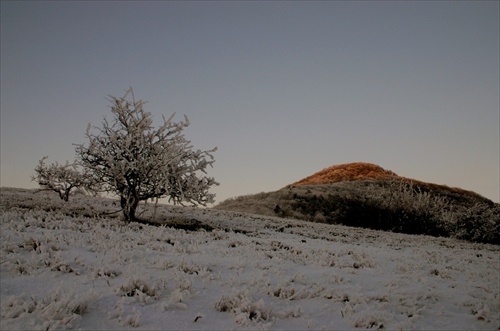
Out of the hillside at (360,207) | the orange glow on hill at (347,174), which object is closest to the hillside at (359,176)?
the orange glow on hill at (347,174)

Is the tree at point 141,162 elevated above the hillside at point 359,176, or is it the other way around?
the hillside at point 359,176

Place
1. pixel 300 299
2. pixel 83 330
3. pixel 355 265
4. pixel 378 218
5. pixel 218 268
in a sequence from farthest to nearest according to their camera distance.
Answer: pixel 378 218 < pixel 355 265 < pixel 218 268 < pixel 300 299 < pixel 83 330

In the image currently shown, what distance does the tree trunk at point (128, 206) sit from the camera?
15016 mm

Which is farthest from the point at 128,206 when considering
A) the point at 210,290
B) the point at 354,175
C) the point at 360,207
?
the point at 354,175

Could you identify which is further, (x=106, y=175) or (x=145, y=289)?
(x=106, y=175)

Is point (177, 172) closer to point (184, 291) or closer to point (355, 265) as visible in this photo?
point (355, 265)

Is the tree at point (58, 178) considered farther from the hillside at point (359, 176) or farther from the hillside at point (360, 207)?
the hillside at point (359, 176)

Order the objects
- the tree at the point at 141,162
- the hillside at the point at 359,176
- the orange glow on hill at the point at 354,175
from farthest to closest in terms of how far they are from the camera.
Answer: the orange glow on hill at the point at 354,175
the hillside at the point at 359,176
the tree at the point at 141,162

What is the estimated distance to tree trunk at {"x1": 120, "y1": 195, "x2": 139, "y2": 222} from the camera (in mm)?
15016

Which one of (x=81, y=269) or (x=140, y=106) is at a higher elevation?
(x=140, y=106)

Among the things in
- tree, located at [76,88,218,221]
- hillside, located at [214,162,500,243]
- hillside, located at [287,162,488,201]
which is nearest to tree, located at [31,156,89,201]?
tree, located at [76,88,218,221]

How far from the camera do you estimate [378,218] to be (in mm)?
43594

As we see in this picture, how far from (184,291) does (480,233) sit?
28013 millimetres

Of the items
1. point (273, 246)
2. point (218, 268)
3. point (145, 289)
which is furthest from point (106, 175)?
point (145, 289)
